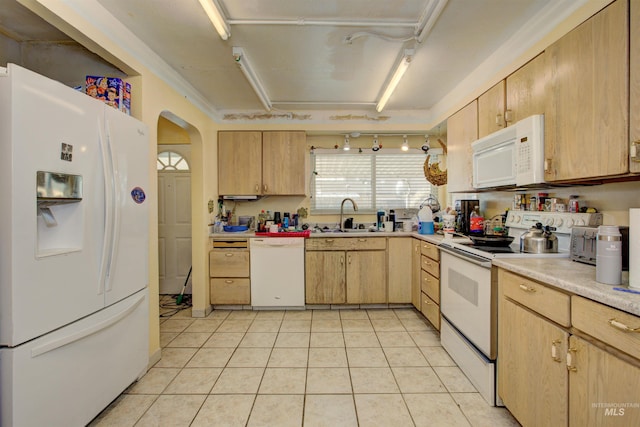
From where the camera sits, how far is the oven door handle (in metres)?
1.71

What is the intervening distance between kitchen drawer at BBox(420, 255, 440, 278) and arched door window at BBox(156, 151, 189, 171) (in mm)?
3340

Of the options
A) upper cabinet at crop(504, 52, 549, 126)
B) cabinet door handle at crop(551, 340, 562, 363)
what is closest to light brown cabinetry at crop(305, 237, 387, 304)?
upper cabinet at crop(504, 52, 549, 126)

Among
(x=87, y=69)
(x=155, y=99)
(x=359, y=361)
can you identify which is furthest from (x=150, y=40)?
(x=359, y=361)

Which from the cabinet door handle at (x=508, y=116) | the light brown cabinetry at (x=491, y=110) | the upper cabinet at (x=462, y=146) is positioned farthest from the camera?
the upper cabinet at (x=462, y=146)

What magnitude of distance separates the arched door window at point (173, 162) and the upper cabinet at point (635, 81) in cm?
419

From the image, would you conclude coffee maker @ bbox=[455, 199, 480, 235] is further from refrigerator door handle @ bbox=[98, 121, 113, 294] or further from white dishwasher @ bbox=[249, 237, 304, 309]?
refrigerator door handle @ bbox=[98, 121, 113, 294]

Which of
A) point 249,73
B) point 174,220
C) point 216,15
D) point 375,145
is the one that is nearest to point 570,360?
point 216,15

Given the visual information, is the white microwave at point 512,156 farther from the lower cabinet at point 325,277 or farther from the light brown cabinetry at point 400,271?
the lower cabinet at point 325,277

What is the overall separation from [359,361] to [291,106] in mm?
2906

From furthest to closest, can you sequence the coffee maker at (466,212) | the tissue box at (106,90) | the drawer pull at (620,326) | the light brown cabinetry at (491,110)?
the coffee maker at (466,212) < the light brown cabinetry at (491,110) < the tissue box at (106,90) < the drawer pull at (620,326)

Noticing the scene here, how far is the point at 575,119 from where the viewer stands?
144cm

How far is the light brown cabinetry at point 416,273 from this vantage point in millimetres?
3052

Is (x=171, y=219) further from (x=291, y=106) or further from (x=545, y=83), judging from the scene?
(x=545, y=83)

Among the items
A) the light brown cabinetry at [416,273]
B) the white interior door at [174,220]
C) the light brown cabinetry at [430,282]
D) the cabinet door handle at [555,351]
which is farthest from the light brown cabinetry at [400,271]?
the white interior door at [174,220]
